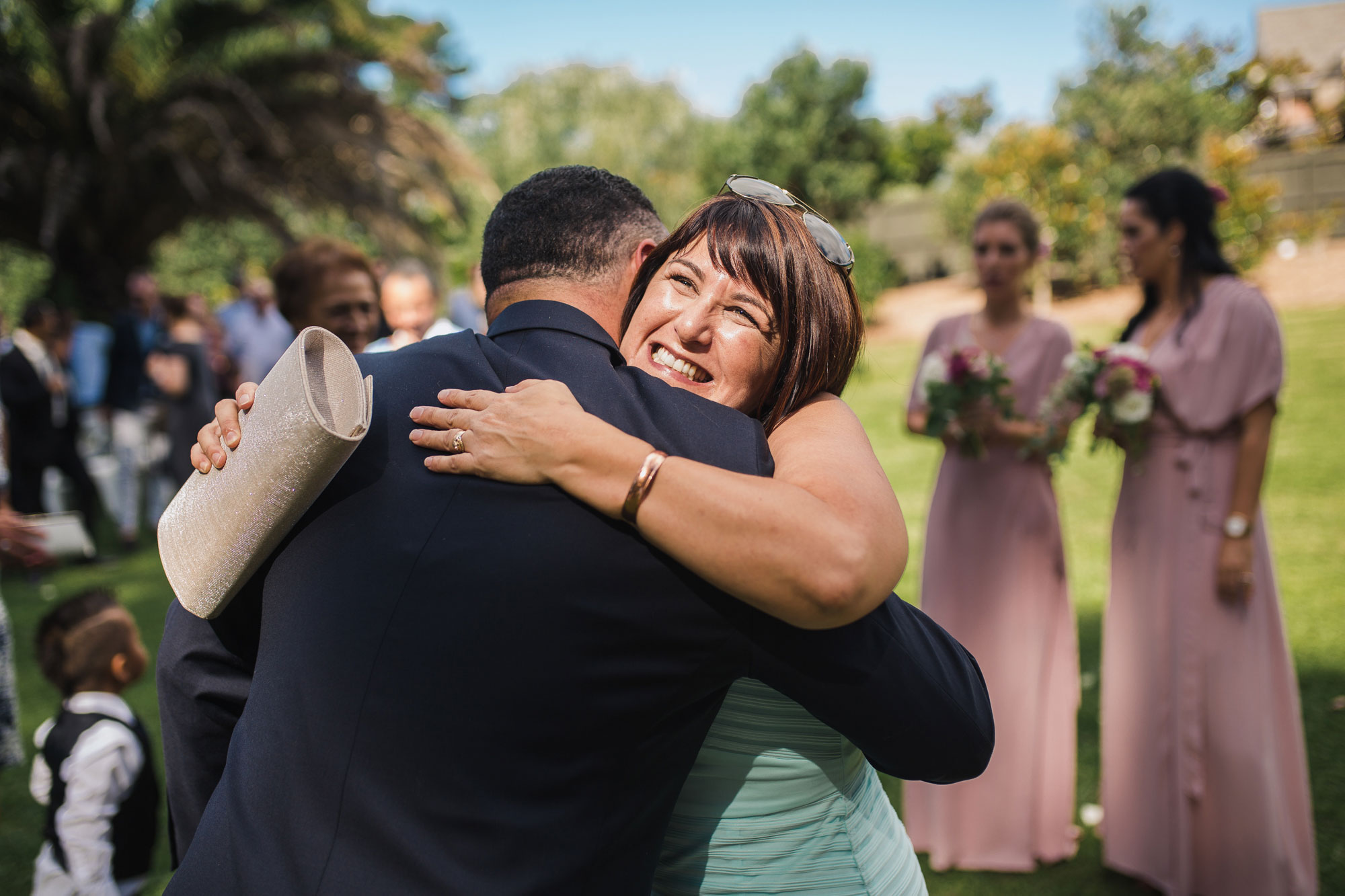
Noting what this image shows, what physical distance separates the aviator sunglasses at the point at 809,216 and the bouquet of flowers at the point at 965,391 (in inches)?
93.4

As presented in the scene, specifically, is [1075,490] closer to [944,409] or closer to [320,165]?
[944,409]

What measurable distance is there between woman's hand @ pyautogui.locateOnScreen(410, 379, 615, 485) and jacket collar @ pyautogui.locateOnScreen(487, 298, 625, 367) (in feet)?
0.68

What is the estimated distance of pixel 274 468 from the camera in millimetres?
1369

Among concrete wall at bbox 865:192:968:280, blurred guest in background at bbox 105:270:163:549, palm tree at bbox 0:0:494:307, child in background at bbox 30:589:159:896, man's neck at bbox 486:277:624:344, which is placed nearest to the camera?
man's neck at bbox 486:277:624:344

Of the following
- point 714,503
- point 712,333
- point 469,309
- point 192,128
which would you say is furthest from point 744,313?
point 192,128

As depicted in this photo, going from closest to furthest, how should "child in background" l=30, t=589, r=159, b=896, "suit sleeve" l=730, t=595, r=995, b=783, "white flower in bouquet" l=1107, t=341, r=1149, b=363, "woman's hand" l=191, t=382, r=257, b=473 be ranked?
"suit sleeve" l=730, t=595, r=995, b=783
"woman's hand" l=191, t=382, r=257, b=473
"child in background" l=30, t=589, r=159, b=896
"white flower in bouquet" l=1107, t=341, r=1149, b=363

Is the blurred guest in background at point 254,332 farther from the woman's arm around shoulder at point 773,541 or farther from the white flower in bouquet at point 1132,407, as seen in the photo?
the woman's arm around shoulder at point 773,541

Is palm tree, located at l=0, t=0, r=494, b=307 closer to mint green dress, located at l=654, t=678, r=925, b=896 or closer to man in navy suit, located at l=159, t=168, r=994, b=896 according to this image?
man in navy suit, located at l=159, t=168, r=994, b=896

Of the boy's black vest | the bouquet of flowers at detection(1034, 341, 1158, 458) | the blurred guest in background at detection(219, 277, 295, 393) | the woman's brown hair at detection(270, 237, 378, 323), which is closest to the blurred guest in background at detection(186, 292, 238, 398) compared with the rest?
the blurred guest in background at detection(219, 277, 295, 393)

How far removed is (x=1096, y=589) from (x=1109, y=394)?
4.12 m

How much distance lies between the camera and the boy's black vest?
3383 millimetres

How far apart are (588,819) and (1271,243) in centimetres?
2527

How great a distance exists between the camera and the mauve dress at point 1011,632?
14.3 ft

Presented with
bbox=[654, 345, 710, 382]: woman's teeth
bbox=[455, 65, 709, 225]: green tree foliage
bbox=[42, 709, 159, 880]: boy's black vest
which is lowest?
bbox=[42, 709, 159, 880]: boy's black vest
